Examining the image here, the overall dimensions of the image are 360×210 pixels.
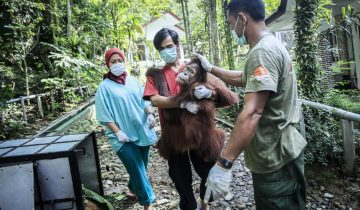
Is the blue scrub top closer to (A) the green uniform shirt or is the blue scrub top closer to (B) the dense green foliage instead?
(A) the green uniform shirt

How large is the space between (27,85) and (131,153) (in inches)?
263

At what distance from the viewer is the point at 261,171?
2.23m

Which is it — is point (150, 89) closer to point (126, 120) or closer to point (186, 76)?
point (186, 76)

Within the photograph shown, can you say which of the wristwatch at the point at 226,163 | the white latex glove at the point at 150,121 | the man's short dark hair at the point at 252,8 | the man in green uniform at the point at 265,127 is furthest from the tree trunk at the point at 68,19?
the wristwatch at the point at 226,163

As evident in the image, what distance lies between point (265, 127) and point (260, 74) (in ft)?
1.25

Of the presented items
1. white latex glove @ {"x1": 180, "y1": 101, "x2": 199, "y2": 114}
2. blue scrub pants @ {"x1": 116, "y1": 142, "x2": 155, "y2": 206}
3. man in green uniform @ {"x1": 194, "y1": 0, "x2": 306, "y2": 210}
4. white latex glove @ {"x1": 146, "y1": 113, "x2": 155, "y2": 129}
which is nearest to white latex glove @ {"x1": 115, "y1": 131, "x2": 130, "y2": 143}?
blue scrub pants @ {"x1": 116, "y1": 142, "x2": 155, "y2": 206}

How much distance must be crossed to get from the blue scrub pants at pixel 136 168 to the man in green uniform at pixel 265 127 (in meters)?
1.63

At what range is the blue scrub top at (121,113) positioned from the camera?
3.74 m

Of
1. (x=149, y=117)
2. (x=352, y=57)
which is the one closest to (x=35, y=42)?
(x=149, y=117)

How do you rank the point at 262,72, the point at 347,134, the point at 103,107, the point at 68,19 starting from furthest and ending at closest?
the point at 68,19 < the point at 347,134 < the point at 103,107 < the point at 262,72

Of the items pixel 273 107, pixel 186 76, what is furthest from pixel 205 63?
pixel 273 107

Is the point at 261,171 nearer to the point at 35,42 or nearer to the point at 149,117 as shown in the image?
the point at 149,117

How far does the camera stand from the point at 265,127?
2.17 metres

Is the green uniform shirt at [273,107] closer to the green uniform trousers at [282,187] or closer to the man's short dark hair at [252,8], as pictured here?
the green uniform trousers at [282,187]
